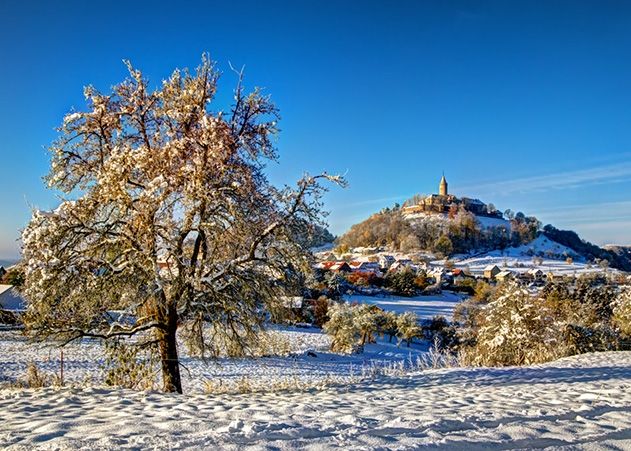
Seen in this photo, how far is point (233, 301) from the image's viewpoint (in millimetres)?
9375

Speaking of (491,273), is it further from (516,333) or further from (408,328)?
(516,333)

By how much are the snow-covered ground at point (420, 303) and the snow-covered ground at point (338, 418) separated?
45440mm

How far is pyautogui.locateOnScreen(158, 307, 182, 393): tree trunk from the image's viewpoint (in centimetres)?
944

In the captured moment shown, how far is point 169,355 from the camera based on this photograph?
9.67 meters

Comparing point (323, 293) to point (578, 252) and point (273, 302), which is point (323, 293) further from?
point (578, 252)

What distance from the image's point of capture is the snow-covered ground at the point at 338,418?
4754 mm

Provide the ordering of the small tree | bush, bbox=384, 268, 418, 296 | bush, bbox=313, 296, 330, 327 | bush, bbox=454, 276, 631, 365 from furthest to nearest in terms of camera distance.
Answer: bush, bbox=384, 268, 418, 296 → bush, bbox=313, 296, 330, 327 → the small tree → bush, bbox=454, 276, 631, 365

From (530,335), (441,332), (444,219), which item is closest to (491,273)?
(441,332)

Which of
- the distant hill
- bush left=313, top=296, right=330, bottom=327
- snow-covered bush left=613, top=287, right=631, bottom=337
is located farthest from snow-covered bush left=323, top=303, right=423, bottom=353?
the distant hill

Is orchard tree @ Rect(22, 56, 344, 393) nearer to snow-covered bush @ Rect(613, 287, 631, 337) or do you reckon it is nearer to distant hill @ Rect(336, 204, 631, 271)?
snow-covered bush @ Rect(613, 287, 631, 337)

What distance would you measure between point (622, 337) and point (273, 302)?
16.5 meters

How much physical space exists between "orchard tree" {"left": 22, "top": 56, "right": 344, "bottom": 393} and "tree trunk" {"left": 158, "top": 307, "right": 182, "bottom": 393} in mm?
21

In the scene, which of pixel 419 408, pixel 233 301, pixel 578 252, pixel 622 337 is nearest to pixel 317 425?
pixel 419 408

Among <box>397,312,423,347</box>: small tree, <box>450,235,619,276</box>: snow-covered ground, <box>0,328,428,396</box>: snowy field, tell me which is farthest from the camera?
<box>450,235,619,276</box>: snow-covered ground
